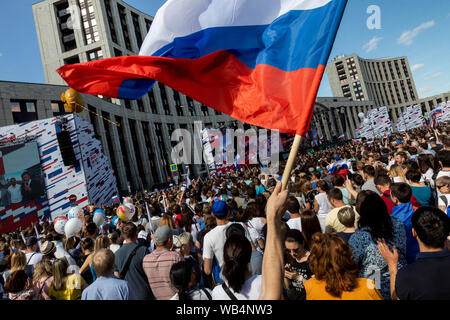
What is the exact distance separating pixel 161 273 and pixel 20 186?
67.7 ft

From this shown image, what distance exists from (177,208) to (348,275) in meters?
4.78

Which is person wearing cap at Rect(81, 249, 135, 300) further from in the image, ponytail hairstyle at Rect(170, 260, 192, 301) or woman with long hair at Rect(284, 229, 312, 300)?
woman with long hair at Rect(284, 229, 312, 300)

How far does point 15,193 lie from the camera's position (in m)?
18.7

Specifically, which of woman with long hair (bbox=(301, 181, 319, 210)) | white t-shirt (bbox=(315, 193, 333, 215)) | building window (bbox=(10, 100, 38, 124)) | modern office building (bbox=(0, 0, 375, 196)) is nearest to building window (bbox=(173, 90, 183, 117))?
modern office building (bbox=(0, 0, 375, 196))

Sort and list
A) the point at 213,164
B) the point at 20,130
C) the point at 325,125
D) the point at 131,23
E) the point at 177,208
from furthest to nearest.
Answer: the point at 325,125
the point at 131,23
the point at 213,164
the point at 20,130
the point at 177,208

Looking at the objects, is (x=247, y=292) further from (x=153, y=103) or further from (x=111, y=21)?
(x=111, y=21)

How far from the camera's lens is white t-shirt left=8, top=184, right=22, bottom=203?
18.6m

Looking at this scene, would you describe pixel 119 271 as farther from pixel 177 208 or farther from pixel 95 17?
pixel 95 17

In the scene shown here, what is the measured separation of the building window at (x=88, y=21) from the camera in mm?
42406

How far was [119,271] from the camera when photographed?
11.7 ft

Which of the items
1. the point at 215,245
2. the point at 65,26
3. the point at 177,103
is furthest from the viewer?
the point at 177,103

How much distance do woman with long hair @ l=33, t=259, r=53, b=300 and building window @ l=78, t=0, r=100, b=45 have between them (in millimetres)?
46970

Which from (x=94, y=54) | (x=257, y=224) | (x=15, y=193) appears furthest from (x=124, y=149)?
(x=257, y=224)
